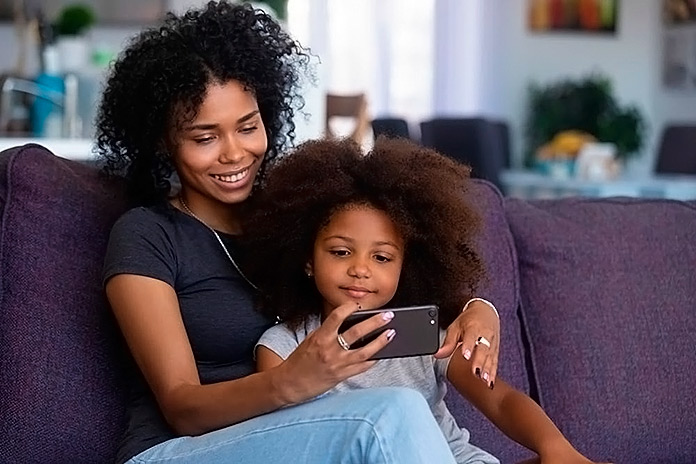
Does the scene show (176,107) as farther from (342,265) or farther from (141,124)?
(342,265)

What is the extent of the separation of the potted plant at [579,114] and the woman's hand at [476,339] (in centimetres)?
458

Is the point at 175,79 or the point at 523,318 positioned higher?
the point at 175,79

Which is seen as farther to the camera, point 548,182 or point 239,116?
point 548,182

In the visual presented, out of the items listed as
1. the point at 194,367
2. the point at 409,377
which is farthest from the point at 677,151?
the point at 194,367

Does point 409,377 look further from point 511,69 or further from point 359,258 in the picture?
point 511,69

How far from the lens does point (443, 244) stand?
157 cm

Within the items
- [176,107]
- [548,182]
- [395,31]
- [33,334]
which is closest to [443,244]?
[176,107]

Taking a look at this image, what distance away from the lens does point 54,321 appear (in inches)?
61.7

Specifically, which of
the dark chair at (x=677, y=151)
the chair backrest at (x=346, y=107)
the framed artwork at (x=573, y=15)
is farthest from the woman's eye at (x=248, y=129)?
the framed artwork at (x=573, y=15)

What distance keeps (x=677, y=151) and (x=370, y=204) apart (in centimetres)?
399

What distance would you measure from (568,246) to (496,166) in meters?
3.03

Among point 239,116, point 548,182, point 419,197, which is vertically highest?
point 239,116

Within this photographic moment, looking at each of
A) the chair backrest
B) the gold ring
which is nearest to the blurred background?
the chair backrest

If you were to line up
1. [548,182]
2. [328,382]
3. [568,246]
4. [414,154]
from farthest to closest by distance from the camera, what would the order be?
[548,182], [568,246], [414,154], [328,382]
